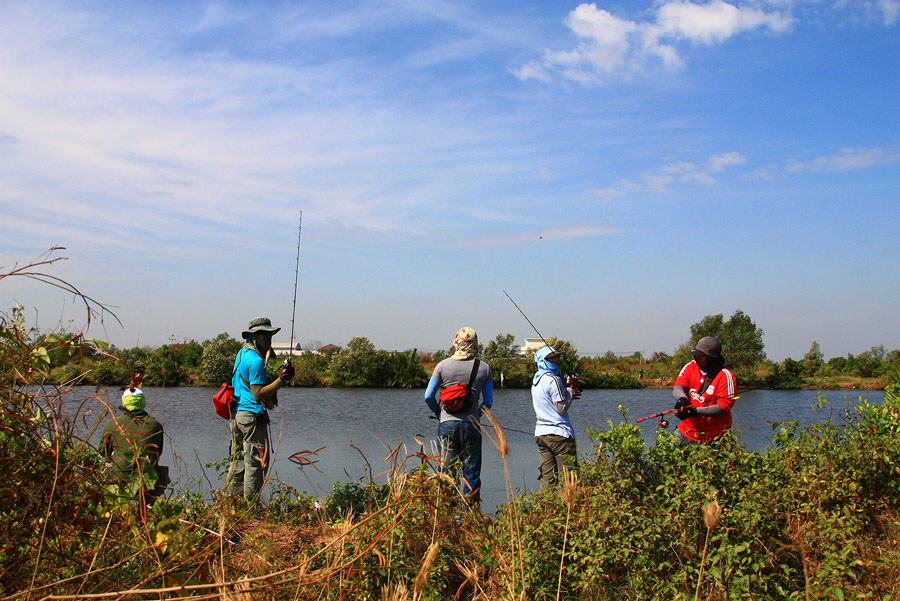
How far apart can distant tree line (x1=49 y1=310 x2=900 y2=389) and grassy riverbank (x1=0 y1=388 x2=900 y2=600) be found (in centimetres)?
1981

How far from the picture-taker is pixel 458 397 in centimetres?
552

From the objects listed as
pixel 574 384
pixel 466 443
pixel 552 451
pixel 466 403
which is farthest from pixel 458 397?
pixel 574 384

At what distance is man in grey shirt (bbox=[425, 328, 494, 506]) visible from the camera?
5.55 m

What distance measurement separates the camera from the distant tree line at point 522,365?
32.3 m

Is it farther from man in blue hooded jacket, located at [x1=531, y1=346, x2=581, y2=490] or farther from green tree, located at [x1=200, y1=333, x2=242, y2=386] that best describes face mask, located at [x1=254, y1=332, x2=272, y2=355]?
green tree, located at [x1=200, y1=333, x2=242, y2=386]

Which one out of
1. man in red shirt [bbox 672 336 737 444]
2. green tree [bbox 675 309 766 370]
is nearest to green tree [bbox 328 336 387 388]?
green tree [bbox 675 309 766 370]

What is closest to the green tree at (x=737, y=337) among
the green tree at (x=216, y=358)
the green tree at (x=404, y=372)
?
the green tree at (x=404, y=372)

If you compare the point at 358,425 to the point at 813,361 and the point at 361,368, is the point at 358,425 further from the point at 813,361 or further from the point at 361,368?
the point at 813,361

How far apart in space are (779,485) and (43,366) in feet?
13.7

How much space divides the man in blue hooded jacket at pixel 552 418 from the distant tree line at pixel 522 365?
728 inches

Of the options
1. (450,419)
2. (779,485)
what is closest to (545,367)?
(450,419)

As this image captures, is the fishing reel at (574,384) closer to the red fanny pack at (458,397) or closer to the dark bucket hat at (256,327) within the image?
the red fanny pack at (458,397)

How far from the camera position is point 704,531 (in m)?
3.69

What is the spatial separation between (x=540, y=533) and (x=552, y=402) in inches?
82.8
